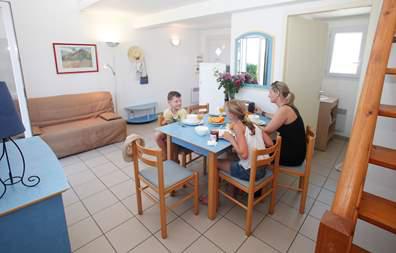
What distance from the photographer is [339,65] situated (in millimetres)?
3857

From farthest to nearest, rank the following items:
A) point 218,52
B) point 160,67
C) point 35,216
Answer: point 218,52 < point 160,67 < point 35,216

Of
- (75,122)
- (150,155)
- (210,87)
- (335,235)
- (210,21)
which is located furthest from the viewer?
(210,87)

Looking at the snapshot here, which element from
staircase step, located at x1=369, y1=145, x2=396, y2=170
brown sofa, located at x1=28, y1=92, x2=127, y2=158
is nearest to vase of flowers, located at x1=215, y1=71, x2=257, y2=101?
brown sofa, located at x1=28, y1=92, x2=127, y2=158

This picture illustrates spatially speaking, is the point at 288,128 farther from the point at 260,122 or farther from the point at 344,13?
the point at 344,13

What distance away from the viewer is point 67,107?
3951 millimetres

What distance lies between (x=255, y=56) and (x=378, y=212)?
2623mm

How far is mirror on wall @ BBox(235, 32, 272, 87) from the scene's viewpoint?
300cm

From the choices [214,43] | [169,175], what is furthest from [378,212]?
[214,43]

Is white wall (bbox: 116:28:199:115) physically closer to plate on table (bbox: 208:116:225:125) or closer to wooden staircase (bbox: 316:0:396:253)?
plate on table (bbox: 208:116:225:125)

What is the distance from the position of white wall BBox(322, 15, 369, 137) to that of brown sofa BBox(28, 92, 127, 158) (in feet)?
12.6

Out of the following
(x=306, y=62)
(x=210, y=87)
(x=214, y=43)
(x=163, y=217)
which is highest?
(x=214, y=43)

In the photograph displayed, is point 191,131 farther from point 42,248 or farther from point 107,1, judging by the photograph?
point 107,1

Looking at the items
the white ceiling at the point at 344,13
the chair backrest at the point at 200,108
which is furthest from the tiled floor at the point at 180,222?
the white ceiling at the point at 344,13

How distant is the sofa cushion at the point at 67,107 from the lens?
3.66 metres
